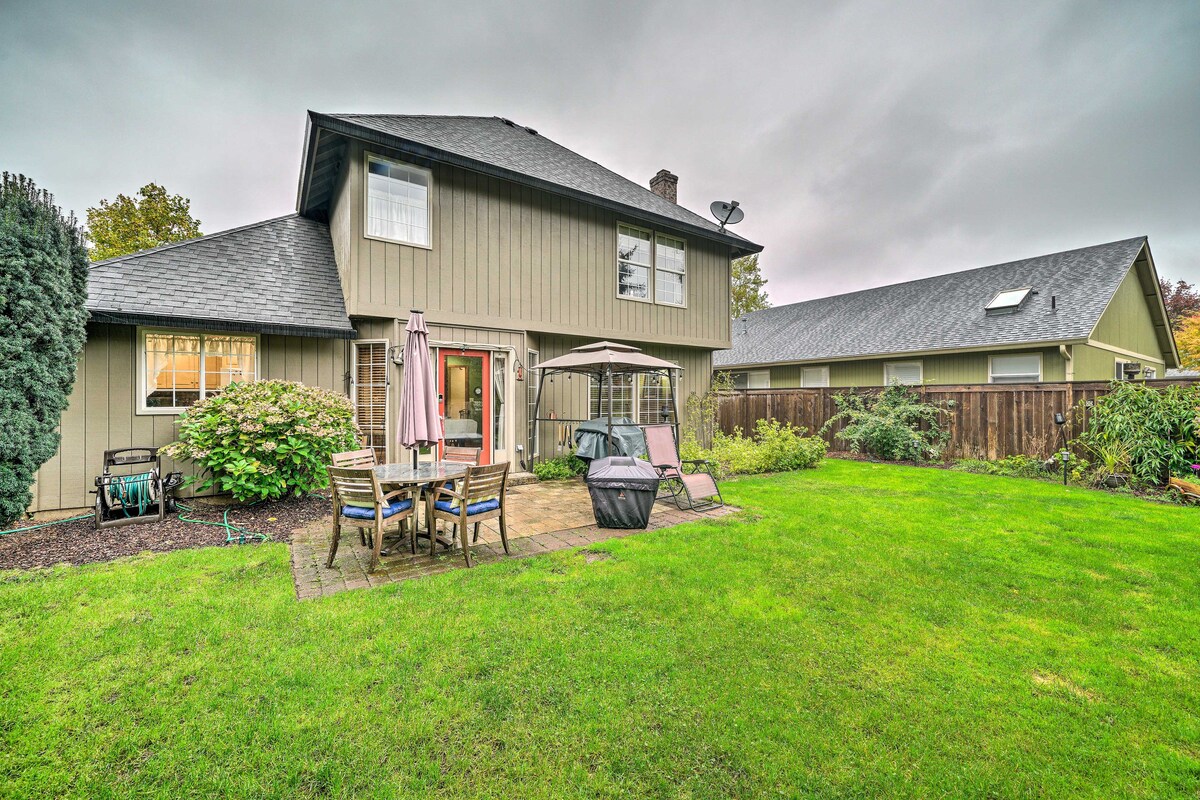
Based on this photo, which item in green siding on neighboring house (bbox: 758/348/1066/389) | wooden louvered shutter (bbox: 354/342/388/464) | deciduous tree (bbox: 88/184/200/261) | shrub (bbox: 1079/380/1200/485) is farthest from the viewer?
deciduous tree (bbox: 88/184/200/261)

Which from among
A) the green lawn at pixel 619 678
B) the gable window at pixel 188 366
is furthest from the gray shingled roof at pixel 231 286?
the green lawn at pixel 619 678

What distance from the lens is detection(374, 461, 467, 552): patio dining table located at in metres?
3.93

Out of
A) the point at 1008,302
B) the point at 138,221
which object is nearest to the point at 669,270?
the point at 1008,302

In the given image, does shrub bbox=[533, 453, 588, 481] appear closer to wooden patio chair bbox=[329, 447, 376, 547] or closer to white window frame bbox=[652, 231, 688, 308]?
wooden patio chair bbox=[329, 447, 376, 547]

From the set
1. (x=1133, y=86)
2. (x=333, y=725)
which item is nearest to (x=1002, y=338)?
(x=1133, y=86)

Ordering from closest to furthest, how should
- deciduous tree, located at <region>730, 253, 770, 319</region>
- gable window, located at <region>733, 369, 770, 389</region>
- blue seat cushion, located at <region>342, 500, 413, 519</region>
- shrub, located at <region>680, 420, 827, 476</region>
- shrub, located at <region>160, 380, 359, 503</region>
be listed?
blue seat cushion, located at <region>342, 500, 413, 519</region>
shrub, located at <region>160, 380, 359, 503</region>
shrub, located at <region>680, 420, 827, 476</region>
gable window, located at <region>733, 369, 770, 389</region>
deciduous tree, located at <region>730, 253, 770, 319</region>

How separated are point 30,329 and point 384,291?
Answer: 366 centimetres

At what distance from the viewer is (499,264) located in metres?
8.02

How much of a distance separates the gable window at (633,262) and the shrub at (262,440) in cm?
626

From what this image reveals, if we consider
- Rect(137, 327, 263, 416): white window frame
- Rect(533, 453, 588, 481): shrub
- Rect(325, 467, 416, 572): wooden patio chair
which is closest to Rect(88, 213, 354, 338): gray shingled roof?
Rect(137, 327, 263, 416): white window frame

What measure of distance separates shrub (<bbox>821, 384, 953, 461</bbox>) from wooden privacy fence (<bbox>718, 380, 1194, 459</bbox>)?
0.21 m

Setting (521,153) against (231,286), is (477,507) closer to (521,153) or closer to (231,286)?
(231,286)

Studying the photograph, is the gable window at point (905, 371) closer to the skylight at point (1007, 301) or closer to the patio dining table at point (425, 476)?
the skylight at point (1007, 301)

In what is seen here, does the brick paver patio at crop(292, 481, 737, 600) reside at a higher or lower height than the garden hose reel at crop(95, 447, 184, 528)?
lower
